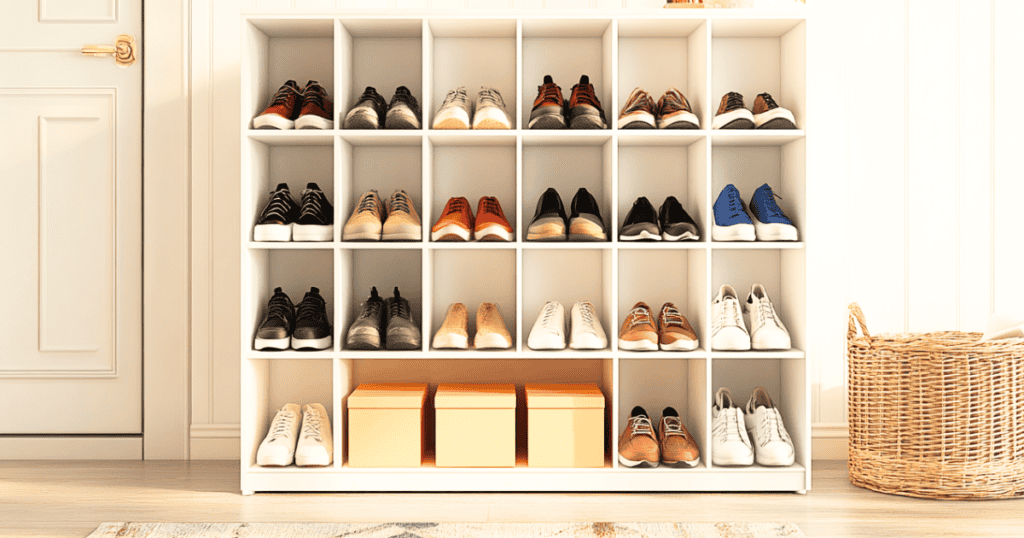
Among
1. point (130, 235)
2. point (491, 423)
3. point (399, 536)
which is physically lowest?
point (399, 536)

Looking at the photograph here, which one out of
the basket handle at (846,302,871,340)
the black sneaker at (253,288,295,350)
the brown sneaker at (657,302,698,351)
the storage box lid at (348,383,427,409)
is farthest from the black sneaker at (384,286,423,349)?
the basket handle at (846,302,871,340)

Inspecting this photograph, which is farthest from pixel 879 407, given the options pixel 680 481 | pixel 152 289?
pixel 152 289

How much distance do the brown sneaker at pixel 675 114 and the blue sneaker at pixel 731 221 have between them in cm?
25

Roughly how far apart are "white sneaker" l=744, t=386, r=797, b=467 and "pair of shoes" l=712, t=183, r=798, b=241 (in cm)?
54

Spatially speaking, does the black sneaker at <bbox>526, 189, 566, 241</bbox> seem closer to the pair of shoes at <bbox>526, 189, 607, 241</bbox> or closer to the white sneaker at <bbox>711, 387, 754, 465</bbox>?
the pair of shoes at <bbox>526, 189, 607, 241</bbox>

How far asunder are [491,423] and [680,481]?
600 millimetres

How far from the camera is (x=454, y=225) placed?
211cm

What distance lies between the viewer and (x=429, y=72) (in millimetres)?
2135

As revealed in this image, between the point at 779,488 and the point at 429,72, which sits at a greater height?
the point at 429,72

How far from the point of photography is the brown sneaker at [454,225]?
2107 millimetres

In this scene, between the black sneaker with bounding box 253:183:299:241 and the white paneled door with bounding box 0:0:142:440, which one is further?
the white paneled door with bounding box 0:0:142:440

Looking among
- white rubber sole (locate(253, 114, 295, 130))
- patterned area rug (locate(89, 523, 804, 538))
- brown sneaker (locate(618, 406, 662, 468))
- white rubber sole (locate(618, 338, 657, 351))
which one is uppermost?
white rubber sole (locate(253, 114, 295, 130))

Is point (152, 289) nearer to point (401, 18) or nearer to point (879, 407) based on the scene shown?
point (401, 18)

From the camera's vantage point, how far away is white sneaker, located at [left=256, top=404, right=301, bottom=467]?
2.09 metres
